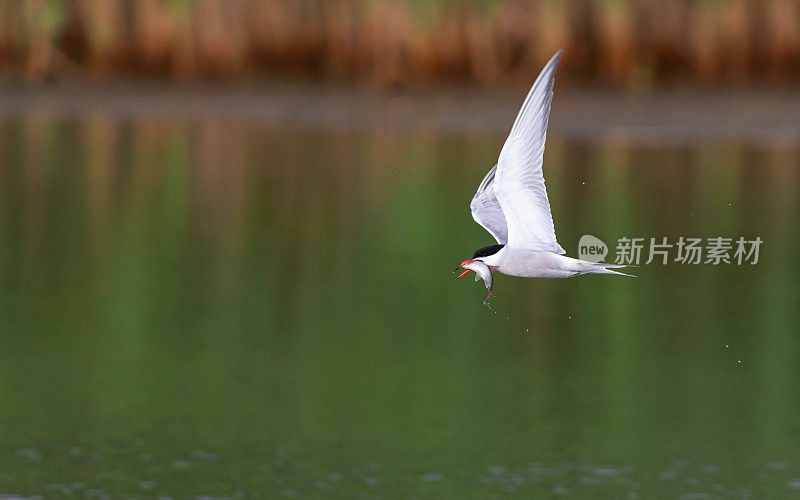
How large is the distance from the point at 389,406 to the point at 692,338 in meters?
3.60

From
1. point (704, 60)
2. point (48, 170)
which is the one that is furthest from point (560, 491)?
point (704, 60)

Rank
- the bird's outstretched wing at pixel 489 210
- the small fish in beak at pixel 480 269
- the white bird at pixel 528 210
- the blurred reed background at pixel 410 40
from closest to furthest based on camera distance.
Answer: the small fish in beak at pixel 480 269 → the white bird at pixel 528 210 → the bird's outstretched wing at pixel 489 210 → the blurred reed background at pixel 410 40

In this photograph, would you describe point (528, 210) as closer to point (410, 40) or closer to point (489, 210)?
point (489, 210)

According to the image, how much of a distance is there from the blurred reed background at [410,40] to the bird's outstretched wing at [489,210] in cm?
2333

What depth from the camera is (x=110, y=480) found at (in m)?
10.8

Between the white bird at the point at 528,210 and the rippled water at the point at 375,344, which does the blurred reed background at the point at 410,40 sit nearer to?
the rippled water at the point at 375,344

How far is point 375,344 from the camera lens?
15.0 m

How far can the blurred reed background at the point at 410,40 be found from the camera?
3316cm

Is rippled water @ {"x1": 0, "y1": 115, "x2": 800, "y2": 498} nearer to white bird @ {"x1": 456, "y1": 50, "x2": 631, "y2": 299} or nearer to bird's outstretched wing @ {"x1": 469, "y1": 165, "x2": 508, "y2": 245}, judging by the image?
bird's outstretched wing @ {"x1": 469, "y1": 165, "x2": 508, "y2": 245}

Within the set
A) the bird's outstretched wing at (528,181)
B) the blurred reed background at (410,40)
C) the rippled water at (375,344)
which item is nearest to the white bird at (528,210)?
the bird's outstretched wing at (528,181)

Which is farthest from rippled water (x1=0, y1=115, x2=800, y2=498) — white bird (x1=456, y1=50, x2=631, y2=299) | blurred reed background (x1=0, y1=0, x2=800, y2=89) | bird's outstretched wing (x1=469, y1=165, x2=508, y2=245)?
blurred reed background (x1=0, y1=0, x2=800, y2=89)

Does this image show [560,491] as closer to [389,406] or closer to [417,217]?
[389,406]

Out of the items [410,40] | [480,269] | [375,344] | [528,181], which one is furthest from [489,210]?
[410,40]

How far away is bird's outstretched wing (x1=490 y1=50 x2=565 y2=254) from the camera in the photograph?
9.05m
